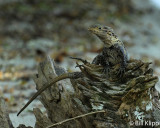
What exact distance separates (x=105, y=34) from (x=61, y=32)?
6.63 meters

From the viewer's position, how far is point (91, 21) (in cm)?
1051

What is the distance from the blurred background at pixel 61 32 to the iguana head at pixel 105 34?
2199 millimetres

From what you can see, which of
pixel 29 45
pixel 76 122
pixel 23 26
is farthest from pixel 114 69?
pixel 23 26

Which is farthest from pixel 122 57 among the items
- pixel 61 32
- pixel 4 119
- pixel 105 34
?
pixel 61 32

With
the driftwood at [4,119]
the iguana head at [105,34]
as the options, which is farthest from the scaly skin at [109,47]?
the driftwood at [4,119]

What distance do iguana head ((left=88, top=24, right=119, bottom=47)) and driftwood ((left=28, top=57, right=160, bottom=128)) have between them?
37cm

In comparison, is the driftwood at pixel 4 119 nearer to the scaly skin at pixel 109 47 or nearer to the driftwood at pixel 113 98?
the driftwood at pixel 113 98

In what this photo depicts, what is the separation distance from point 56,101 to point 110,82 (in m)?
0.65

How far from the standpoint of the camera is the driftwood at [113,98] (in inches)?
108

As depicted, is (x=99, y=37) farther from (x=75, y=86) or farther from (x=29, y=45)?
(x=29, y=45)

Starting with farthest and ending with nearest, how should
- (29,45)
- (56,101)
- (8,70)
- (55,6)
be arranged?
1. (55,6)
2. (29,45)
3. (8,70)
4. (56,101)

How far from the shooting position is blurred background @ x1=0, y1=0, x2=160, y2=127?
6.63m

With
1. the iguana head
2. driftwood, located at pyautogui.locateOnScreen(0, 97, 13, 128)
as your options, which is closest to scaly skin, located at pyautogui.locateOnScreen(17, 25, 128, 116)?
the iguana head

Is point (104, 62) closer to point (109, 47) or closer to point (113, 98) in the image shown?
point (109, 47)
